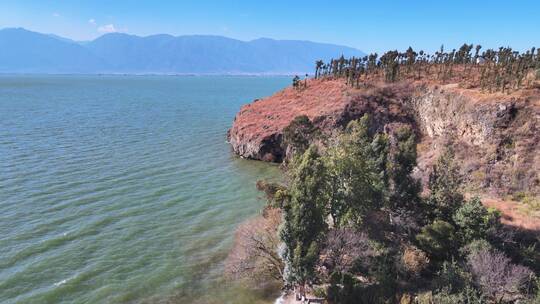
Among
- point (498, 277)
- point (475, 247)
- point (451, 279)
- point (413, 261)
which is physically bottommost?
point (413, 261)

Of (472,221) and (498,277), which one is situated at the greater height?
(472,221)

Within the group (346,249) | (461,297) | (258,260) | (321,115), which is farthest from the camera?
(321,115)

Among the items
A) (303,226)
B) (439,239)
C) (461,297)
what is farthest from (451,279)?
(303,226)

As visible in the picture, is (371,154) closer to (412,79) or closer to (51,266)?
(51,266)

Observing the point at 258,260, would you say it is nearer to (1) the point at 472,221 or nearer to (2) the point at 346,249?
(2) the point at 346,249

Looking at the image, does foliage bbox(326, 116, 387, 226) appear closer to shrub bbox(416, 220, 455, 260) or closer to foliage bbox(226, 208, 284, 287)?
shrub bbox(416, 220, 455, 260)

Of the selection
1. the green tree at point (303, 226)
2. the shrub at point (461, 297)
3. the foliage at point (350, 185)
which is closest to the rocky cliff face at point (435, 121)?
the foliage at point (350, 185)

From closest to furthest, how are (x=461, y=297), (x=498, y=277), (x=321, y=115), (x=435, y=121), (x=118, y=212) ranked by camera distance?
1. (x=461, y=297)
2. (x=498, y=277)
3. (x=118, y=212)
4. (x=435, y=121)
5. (x=321, y=115)
